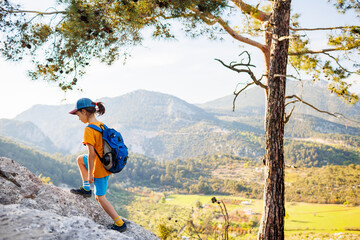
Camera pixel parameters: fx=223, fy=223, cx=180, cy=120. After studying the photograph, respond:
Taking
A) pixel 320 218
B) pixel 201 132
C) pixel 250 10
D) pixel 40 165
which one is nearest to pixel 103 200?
pixel 250 10

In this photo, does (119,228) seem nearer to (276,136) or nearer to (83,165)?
(83,165)

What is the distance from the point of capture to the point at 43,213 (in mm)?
1499

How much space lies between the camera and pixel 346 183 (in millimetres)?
33531

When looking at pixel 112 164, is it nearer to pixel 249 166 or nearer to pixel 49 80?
pixel 49 80

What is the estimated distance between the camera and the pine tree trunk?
130 inches

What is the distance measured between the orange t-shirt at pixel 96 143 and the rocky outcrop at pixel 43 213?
17.8 inches

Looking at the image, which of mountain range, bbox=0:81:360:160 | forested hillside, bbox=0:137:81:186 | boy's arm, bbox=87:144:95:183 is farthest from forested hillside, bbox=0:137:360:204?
boy's arm, bbox=87:144:95:183

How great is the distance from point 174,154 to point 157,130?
137 ft

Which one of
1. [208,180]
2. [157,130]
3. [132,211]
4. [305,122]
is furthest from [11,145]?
[305,122]

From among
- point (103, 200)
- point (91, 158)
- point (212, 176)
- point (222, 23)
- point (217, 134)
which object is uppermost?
point (222, 23)

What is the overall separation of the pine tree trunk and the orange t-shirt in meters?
2.40

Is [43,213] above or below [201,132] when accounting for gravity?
below

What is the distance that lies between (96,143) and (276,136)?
2584mm

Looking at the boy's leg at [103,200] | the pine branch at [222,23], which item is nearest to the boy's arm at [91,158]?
the boy's leg at [103,200]
